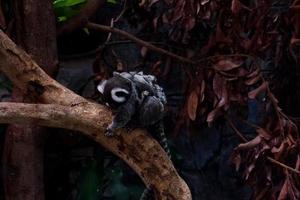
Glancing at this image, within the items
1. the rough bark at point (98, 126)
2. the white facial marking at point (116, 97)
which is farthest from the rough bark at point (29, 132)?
the white facial marking at point (116, 97)

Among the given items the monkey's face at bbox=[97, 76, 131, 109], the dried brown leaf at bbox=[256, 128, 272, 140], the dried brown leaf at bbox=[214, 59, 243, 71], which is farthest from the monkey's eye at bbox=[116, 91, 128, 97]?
the dried brown leaf at bbox=[256, 128, 272, 140]

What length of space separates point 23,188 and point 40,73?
0.63 m

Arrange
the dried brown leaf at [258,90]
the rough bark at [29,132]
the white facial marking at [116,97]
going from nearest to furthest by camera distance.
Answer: the white facial marking at [116,97], the dried brown leaf at [258,90], the rough bark at [29,132]

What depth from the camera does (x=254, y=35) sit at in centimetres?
205

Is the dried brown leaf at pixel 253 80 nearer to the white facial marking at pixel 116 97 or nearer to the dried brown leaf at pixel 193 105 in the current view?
the dried brown leaf at pixel 193 105

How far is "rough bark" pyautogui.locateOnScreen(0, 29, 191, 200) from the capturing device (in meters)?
1.59

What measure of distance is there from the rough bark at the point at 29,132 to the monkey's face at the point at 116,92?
634 mm

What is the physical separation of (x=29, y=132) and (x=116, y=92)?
70 centimetres

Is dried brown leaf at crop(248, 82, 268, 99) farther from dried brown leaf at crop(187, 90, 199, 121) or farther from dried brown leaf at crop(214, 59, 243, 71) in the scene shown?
dried brown leaf at crop(187, 90, 199, 121)

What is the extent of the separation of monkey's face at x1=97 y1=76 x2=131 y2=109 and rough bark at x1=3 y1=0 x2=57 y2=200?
2.08ft

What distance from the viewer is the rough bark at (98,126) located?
5.23ft

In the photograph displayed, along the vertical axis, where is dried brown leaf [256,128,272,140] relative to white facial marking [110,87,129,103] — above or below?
below

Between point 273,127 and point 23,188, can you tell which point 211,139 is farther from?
point 23,188

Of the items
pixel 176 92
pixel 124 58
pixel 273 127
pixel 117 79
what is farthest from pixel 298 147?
pixel 124 58
